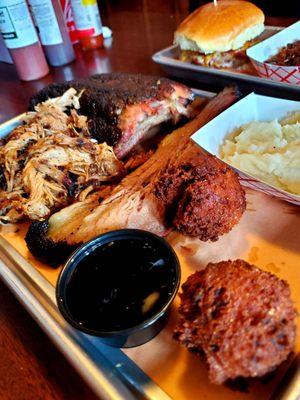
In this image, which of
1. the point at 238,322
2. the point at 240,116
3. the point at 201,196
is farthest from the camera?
the point at 240,116

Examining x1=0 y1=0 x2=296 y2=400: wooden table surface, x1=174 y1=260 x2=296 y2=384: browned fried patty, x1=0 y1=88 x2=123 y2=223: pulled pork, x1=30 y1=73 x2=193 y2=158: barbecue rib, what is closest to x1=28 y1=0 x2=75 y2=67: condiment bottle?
x1=0 y1=0 x2=296 y2=400: wooden table surface

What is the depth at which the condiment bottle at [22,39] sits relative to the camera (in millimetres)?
2711

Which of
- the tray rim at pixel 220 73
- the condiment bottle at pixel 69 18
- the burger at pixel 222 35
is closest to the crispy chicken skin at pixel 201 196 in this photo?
the tray rim at pixel 220 73

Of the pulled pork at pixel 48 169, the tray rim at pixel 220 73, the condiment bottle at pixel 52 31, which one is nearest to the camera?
the pulled pork at pixel 48 169

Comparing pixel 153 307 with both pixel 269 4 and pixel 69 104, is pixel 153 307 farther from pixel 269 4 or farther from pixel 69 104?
pixel 269 4

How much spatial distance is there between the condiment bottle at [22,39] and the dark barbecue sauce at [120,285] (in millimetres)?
2345

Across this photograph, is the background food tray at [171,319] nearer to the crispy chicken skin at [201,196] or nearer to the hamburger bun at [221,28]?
the crispy chicken skin at [201,196]

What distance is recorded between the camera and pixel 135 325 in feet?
3.10

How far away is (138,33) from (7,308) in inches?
126

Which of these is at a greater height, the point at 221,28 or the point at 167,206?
the point at 221,28

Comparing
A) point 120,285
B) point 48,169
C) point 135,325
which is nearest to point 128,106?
point 48,169

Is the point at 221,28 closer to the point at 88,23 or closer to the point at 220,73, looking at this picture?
the point at 220,73

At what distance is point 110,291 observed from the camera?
1.03 m

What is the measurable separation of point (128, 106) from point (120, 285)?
3.27 feet
